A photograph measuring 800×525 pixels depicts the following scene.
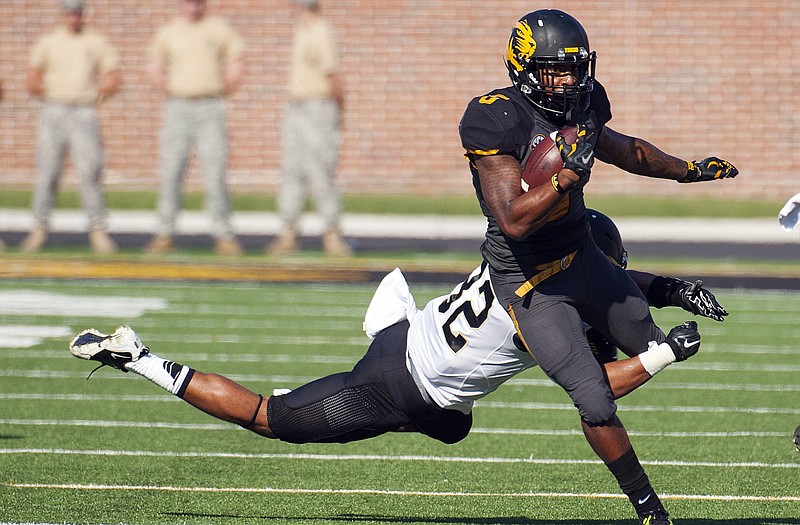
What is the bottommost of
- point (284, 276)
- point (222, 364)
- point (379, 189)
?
point (379, 189)

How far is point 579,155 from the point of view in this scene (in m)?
4.19

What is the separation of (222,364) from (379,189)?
11141 mm

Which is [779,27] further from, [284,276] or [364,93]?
[284,276]

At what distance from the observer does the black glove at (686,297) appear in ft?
16.1

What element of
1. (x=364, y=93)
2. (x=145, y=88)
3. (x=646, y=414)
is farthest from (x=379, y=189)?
(x=646, y=414)

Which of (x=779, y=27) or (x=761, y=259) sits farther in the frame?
(x=779, y=27)

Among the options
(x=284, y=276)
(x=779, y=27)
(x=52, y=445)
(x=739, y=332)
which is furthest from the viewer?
(x=779, y=27)

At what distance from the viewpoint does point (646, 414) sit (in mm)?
6832

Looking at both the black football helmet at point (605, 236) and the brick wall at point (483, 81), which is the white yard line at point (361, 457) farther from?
the brick wall at point (483, 81)

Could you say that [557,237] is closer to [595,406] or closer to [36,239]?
[595,406]

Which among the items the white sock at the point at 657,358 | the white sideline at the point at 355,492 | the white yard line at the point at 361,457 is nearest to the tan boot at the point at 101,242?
the white yard line at the point at 361,457

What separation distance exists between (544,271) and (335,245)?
855 centimetres

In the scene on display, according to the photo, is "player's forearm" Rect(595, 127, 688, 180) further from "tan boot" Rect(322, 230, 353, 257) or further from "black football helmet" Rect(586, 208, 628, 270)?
"tan boot" Rect(322, 230, 353, 257)

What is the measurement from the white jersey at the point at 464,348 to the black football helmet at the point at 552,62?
618mm
